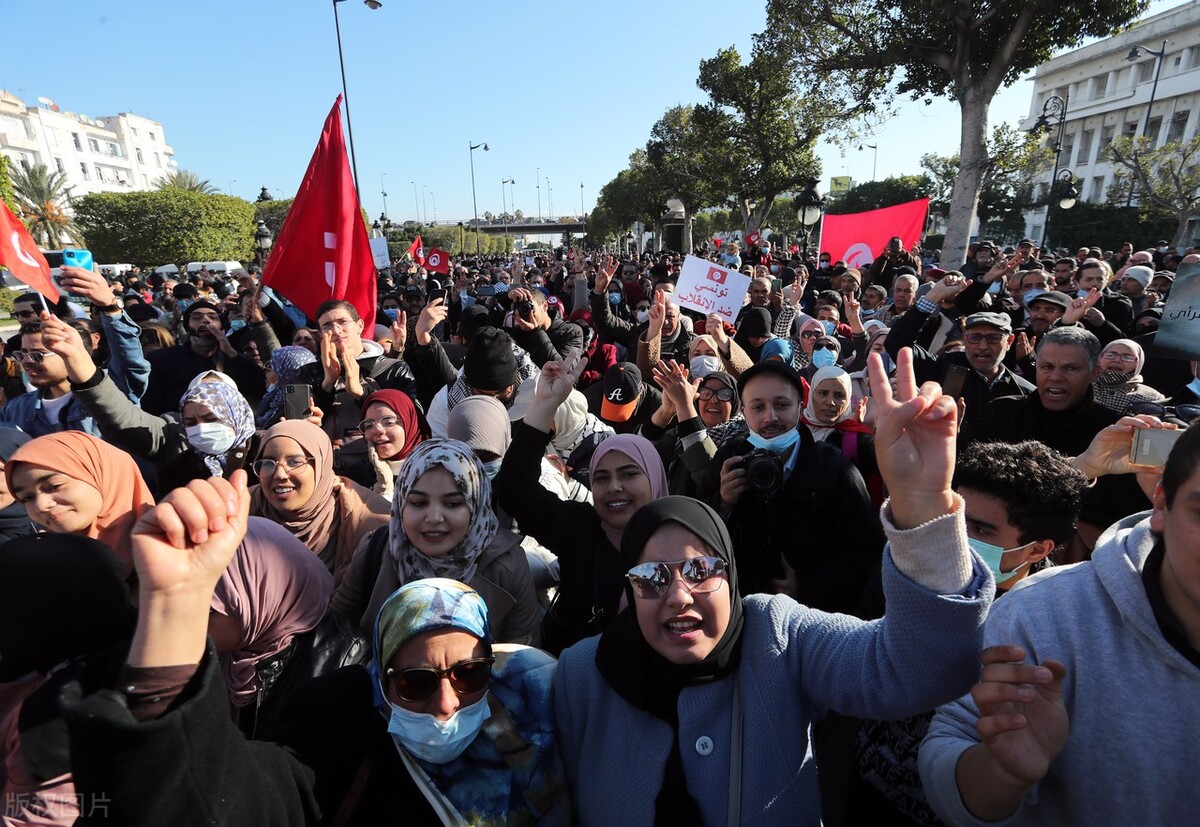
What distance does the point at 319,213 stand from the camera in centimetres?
555

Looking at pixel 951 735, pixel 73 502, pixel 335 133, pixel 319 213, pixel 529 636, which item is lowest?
pixel 529 636

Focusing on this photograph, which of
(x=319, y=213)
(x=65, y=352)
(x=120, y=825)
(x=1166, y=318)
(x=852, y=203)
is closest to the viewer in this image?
(x=120, y=825)

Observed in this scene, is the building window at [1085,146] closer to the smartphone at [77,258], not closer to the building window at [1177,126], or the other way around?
the building window at [1177,126]

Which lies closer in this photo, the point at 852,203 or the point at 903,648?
the point at 903,648

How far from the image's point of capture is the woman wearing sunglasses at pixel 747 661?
3.89ft

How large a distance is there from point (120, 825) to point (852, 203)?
67499mm

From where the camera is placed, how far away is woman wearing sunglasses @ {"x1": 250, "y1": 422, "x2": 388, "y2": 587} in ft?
8.19

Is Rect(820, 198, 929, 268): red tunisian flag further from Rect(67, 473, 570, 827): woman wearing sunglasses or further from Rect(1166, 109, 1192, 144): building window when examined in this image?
Rect(1166, 109, 1192, 144): building window

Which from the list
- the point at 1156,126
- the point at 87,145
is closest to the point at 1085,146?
the point at 1156,126

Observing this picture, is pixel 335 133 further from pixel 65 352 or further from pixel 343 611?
pixel 343 611

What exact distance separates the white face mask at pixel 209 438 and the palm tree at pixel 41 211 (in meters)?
49.1

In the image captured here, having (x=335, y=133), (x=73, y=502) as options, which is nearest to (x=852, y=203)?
(x=335, y=133)

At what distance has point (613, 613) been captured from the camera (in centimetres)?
226

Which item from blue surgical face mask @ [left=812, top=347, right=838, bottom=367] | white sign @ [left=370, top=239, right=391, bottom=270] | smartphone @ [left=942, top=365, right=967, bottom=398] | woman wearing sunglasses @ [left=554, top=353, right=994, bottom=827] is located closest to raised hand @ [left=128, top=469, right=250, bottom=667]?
woman wearing sunglasses @ [left=554, top=353, right=994, bottom=827]
